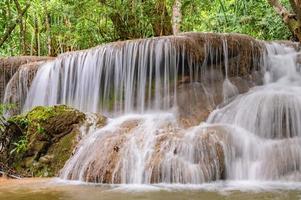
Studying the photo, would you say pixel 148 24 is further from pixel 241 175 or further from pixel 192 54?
pixel 241 175

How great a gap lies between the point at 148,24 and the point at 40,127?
6680 mm

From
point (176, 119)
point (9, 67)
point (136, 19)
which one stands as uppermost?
point (136, 19)

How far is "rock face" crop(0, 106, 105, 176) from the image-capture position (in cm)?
740

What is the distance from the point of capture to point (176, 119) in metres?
8.39

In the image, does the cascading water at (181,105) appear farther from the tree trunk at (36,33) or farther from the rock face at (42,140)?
the tree trunk at (36,33)

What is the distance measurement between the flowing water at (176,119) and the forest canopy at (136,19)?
2.97 m

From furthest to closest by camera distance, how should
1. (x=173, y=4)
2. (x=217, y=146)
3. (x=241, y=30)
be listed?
(x=241, y=30)
(x=173, y=4)
(x=217, y=146)

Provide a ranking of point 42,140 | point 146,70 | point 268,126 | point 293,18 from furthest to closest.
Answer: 1. point 146,70
2. point 42,140
3. point 268,126
4. point 293,18

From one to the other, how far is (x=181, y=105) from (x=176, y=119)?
0.53 meters

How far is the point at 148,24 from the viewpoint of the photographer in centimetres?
1347

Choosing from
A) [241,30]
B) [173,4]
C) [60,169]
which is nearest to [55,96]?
[60,169]

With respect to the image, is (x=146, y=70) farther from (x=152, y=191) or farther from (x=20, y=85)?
(x=152, y=191)

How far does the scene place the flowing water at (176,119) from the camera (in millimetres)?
6008

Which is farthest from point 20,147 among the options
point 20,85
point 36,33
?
point 36,33
